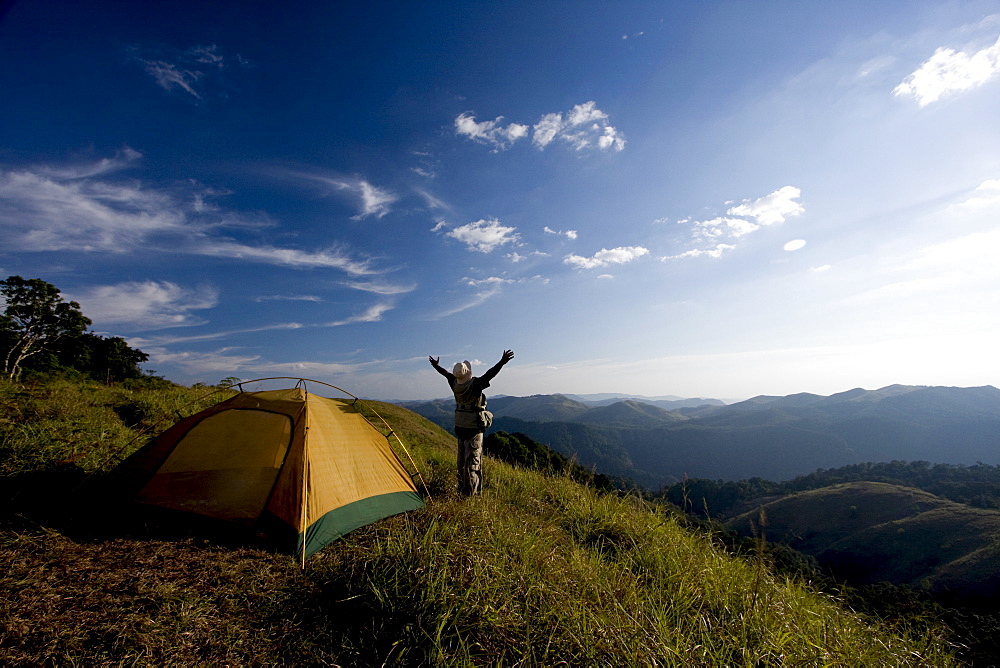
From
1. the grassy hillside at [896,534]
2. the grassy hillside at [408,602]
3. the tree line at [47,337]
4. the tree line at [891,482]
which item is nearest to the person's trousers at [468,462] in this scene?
the grassy hillside at [408,602]

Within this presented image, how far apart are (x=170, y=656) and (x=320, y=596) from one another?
125cm

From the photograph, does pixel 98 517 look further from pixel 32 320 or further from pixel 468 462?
pixel 32 320

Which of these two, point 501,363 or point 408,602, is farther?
point 501,363

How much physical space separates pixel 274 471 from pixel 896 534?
105947mm

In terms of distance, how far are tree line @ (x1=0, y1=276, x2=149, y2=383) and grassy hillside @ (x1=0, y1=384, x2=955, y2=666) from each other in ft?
97.9

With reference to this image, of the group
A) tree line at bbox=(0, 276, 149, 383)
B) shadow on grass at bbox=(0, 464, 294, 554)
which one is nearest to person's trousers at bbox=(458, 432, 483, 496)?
shadow on grass at bbox=(0, 464, 294, 554)

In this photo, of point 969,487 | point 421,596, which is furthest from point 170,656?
point 969,487

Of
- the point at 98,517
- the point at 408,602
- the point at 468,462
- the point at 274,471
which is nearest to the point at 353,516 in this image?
the point at 274,471

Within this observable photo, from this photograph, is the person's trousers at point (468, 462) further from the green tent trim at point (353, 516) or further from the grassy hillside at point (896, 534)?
the grassy hillside at point (896, 534)

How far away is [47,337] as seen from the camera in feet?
101

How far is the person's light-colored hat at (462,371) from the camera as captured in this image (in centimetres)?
715

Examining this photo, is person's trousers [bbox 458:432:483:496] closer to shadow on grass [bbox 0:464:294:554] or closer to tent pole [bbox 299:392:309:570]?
tent pole [bbox 299:392:309:570]

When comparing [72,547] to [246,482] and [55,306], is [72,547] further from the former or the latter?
[55,306]

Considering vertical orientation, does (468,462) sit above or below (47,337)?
below
